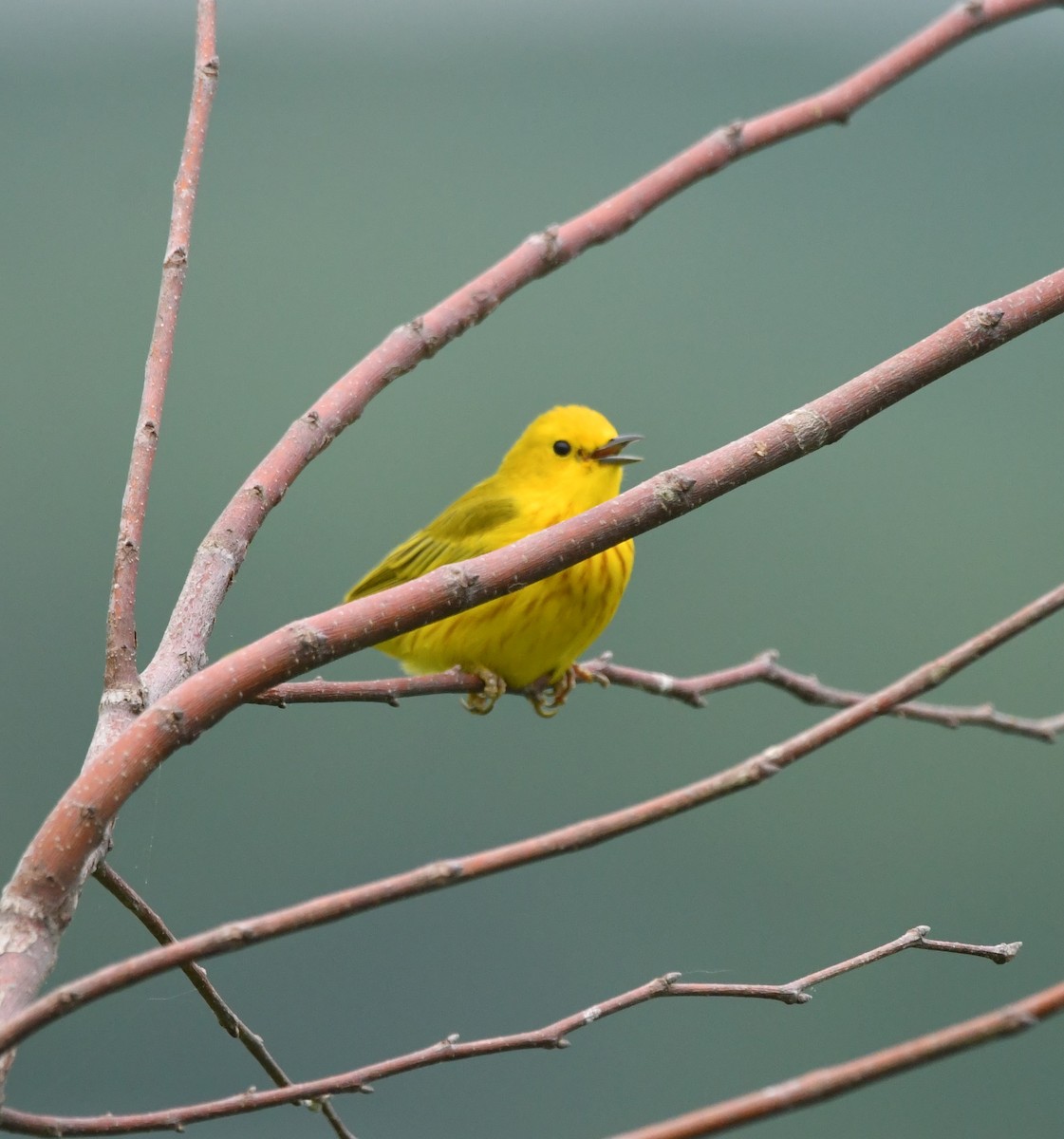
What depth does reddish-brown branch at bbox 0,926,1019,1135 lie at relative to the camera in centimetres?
71

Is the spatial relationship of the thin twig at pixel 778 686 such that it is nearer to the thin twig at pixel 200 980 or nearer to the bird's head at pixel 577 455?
the bird's head at pixel 577 455

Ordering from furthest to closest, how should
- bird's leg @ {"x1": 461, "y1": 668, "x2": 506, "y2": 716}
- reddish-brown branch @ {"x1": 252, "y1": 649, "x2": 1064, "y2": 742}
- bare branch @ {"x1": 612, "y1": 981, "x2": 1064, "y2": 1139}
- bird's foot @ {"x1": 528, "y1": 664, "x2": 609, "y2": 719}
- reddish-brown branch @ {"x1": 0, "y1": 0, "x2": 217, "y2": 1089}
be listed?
1. bird's foot @ {"x1": 528, "y1": 664, "x2": 609, "y2": 719}
2. bird's leg @ {"x1": 461, "y1": 668, "x2": 506, "y2": 716}
3. reddish-brown branch @ {"x1": 252, "y1": 649, "x2": 1064, "y2": 742}
4. reddish-brown branch @ {"x1": 0, "y1": 0, "x2": 217, "y2": 1089}
5. bare branch @ {"x1": 612, "y1": 981, "x2": 1064, "y2": 1139}

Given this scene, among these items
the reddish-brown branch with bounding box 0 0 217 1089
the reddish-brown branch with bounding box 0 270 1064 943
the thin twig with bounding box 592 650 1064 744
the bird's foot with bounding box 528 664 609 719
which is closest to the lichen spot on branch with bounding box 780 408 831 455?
the reddish-brown branch with bounding box 0 270 1064 943

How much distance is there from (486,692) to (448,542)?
269 mm

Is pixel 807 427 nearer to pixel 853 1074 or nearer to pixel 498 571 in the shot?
pixel 498 571

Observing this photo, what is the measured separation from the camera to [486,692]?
1881 mm

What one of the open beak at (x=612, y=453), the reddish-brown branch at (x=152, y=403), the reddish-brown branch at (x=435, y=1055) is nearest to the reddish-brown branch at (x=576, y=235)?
the reddish-brown branch at (x=152, y=403)

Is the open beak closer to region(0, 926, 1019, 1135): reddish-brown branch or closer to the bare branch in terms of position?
region(0, 926, 1019, 1135): reddish-brown branch

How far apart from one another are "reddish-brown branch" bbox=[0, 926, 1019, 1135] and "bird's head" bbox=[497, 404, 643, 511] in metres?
1.26

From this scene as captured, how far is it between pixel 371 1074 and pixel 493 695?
3.70 ft

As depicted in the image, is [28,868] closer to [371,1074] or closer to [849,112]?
[371,1074]

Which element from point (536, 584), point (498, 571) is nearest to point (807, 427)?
point (498, 571)

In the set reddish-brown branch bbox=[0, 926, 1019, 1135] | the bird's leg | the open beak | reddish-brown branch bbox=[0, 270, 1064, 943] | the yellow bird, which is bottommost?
reddish-brown branch bbox=[0, 926, 1019, 1135]

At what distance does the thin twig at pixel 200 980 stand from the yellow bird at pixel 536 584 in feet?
3.00
